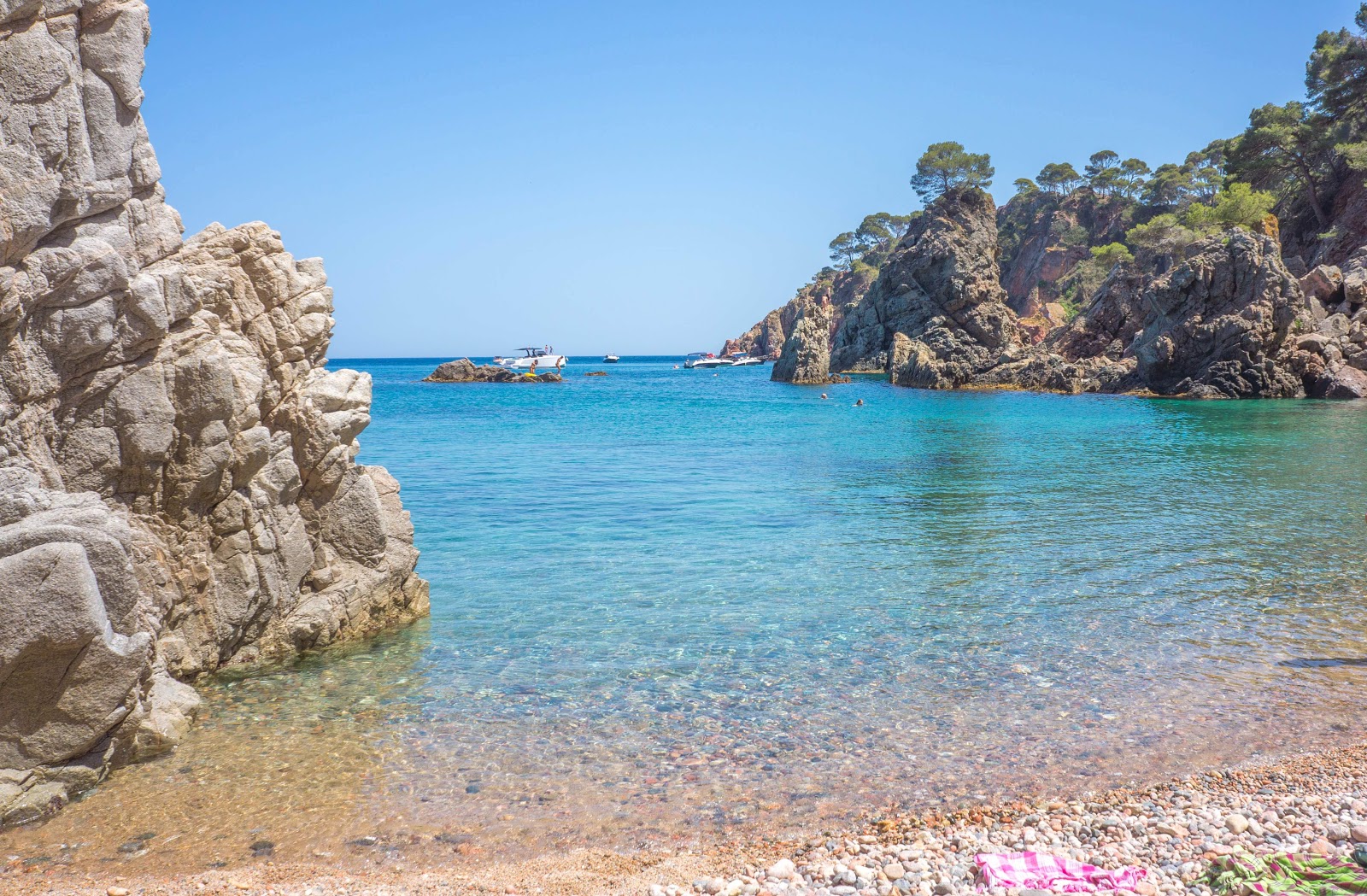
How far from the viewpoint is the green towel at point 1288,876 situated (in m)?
4.79

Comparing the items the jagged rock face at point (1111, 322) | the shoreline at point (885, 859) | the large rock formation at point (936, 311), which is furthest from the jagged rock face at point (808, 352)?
the shoreline at point (885, 859)

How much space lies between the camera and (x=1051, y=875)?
17.1 ft

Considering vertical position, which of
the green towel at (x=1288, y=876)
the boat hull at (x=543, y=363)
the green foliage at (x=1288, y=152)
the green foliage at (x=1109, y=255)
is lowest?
the green towel at (x=1288, y=876)

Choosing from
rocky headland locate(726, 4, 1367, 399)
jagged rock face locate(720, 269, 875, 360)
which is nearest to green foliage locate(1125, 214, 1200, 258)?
rocky headland locate(726, 4, 1367, 399)

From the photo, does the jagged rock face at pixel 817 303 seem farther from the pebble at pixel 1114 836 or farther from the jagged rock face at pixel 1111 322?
the pebble at pixel 1114 836

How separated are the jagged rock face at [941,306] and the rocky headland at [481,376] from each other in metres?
35.0

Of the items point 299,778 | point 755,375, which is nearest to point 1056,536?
point 299,778

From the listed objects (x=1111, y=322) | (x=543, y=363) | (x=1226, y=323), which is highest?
(x=1111, y=322)

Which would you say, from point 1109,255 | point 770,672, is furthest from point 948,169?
point 770,672

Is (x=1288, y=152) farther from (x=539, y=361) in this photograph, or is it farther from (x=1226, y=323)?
(x=539, y=361)

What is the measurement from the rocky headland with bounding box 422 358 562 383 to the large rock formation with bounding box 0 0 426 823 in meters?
96.4

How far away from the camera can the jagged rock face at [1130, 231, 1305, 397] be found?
51312 millimetres

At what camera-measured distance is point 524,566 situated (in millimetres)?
13883

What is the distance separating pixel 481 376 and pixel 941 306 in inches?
2050
